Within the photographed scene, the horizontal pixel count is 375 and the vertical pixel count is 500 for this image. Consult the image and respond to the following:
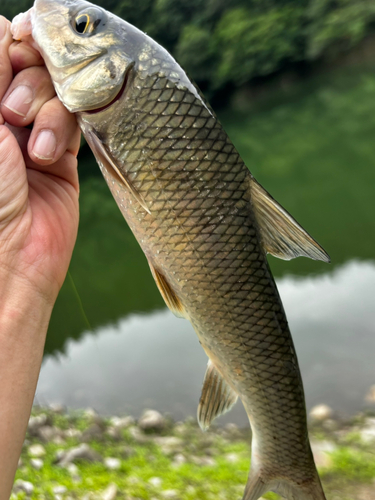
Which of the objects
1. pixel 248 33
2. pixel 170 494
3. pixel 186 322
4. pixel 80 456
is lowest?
pixel 170 494

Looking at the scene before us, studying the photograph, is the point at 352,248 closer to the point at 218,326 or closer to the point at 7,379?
the point at 218,326

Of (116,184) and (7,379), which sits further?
(116,184)

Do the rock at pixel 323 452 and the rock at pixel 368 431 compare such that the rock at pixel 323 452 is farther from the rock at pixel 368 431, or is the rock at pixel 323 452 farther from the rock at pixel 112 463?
the rock at pixel 112 463

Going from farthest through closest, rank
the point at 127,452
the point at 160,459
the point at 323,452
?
1. the point at 127,452
2. the point at 160,459
3. the point at 323,452

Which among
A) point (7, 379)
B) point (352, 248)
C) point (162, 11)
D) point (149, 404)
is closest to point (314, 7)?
point (162, 11)

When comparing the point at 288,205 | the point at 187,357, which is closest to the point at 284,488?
the point at 187,357

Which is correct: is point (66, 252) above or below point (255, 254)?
below

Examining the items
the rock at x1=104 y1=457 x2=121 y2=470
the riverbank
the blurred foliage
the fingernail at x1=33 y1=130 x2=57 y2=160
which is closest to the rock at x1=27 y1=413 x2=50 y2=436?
the riverbank

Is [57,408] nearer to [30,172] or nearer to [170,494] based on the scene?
[170,494]
